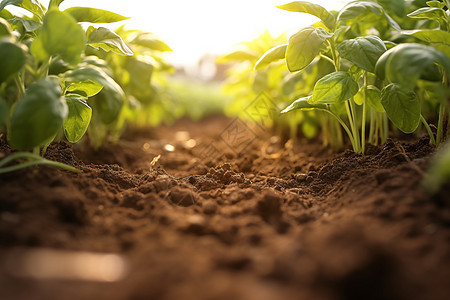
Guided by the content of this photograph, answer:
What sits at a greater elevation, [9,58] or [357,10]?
[357,10]

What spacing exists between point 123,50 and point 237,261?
0.84m

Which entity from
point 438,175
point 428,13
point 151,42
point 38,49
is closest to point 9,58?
point 38,49

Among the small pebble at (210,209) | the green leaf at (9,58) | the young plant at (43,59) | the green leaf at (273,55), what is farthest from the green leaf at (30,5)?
the small pebble at (210,209)

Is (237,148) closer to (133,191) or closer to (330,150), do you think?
(330,150)

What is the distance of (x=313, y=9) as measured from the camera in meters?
1.32

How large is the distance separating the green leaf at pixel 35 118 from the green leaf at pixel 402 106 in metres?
1.07

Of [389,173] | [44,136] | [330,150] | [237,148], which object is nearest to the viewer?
[44,136]

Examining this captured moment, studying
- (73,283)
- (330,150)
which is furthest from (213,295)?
(330,150)

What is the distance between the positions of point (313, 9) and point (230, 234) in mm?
991

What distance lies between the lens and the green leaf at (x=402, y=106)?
1168 millimetres

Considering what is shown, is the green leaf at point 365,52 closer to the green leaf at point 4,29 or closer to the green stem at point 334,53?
the green stem at point 334,53

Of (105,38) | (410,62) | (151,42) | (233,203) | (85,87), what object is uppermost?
(410,62)

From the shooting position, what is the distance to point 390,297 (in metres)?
0.57

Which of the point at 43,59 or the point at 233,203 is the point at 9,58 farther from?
the point at 233,203
